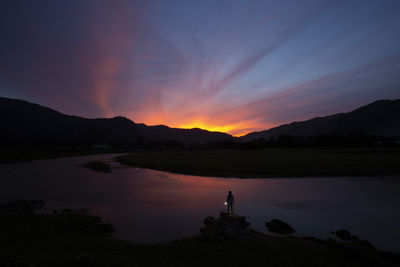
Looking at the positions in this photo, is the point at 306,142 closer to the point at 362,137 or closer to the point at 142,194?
the point at 362,137

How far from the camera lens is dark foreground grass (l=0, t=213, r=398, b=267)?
32.2 ft

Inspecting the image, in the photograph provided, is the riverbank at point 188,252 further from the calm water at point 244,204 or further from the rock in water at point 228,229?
the calm water at point 244,204

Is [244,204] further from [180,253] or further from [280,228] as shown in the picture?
[180,253]

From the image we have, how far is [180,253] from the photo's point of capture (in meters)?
11.5

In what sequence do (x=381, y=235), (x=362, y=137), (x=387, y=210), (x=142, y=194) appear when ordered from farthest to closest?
(x=362, y=137) → (x=142, y=194) → (x=387, y=210) → (x=381, y=235)

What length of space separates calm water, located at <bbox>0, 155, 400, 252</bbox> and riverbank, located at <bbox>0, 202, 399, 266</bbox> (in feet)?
12.3

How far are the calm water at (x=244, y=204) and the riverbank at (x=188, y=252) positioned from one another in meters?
3.74

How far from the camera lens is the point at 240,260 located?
10711mm

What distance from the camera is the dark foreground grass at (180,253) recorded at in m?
9.80

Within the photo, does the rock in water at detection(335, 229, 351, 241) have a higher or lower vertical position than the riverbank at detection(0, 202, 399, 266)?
lower

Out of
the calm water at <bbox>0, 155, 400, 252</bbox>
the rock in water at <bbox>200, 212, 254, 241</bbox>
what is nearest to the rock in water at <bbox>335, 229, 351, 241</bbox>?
the calm water at <bbox>0, 155, 400, 252</bbox>

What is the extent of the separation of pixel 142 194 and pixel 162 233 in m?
15.0

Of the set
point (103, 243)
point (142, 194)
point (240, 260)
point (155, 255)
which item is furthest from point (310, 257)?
point (142, 194)

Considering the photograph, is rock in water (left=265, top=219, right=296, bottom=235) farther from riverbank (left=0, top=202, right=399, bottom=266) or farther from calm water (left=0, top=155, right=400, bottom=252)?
riverbank (left=0, top=202, right=399, bottom=266)
